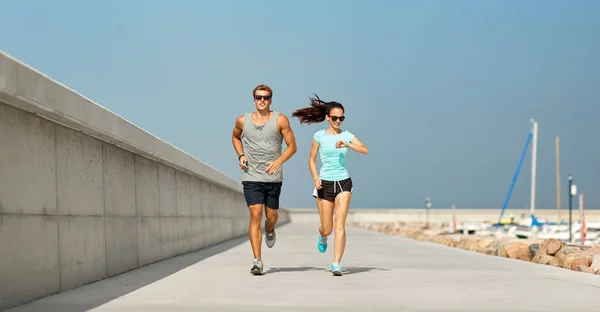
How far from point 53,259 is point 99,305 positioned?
1.04m

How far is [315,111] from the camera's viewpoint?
11.8 m

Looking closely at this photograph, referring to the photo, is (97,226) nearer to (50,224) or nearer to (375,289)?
(50,224)

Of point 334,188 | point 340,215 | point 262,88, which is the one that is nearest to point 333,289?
point 340,215

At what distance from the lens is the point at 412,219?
13738 cm

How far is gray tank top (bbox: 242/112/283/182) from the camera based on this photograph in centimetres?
1116

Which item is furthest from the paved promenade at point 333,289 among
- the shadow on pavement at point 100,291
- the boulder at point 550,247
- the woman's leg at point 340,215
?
the boulder at point 550,247

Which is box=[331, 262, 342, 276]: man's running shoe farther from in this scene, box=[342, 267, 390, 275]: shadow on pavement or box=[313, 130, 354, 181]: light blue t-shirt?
box=[313, 130, 354, 181]: light blue t-shirt

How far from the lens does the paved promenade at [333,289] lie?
7789 mm

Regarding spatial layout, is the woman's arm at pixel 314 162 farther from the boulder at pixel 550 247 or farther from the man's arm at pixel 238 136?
the boulder at pixel 550 247

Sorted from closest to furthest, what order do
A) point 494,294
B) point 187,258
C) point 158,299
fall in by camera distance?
point 158,299 < point 494,294 < point 187,258

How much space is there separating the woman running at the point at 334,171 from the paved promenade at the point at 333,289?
2.00ft

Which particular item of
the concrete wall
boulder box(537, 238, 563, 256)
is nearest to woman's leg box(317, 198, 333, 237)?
the concrete wall

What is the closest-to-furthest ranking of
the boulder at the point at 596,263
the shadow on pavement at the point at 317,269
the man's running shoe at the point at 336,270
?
the man's running shoe at the point at 336,270, the shadow on pavement at the point at 317,269, the boulder at the point at 596,263

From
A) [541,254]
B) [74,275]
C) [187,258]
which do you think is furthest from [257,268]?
[541,254]
